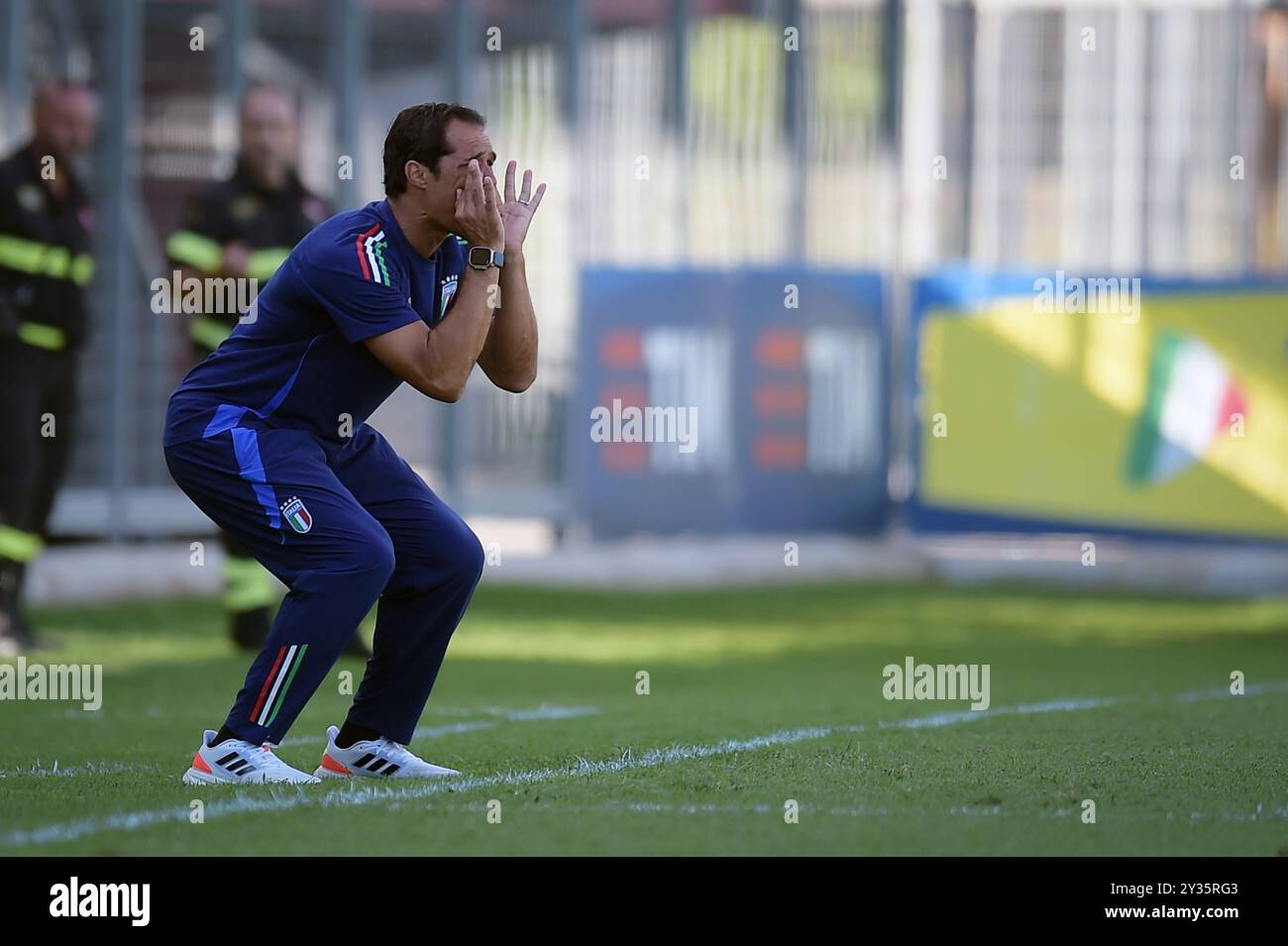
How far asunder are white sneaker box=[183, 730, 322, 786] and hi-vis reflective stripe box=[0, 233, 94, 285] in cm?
478

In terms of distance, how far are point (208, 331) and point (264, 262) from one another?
1.36ft

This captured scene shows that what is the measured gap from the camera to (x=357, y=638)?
945 centimetres

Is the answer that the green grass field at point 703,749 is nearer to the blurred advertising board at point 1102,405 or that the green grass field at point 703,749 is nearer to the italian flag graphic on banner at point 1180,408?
the blurred advertising board at point 1102,405

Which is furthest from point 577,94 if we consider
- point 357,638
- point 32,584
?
point 357,638

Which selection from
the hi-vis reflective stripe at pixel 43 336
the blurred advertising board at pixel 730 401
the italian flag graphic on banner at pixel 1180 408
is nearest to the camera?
the hi-vis reflective stripe at pixel 43 336

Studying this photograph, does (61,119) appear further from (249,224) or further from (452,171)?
(452,171)

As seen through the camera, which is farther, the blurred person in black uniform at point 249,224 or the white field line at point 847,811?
the blurred person in black uniform at point 249,224

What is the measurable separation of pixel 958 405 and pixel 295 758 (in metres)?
9.70

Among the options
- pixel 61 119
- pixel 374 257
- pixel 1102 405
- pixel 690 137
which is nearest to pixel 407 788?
pixel 374 257

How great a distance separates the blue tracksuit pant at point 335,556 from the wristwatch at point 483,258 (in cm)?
69

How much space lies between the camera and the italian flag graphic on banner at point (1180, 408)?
13367 millimetres

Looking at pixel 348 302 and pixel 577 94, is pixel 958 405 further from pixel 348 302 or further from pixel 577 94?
pixel 348 302

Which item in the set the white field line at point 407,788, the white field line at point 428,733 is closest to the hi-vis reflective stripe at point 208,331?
the white field line at point 428,733
